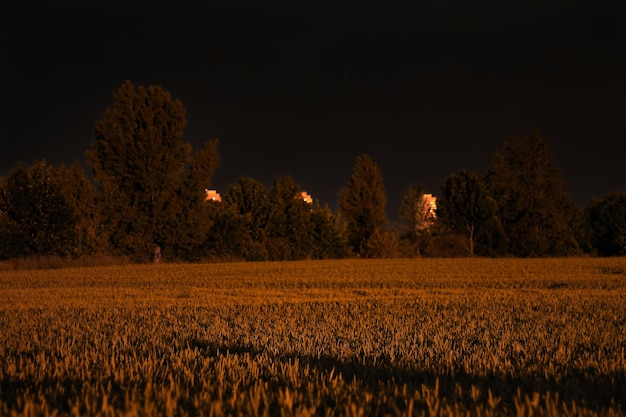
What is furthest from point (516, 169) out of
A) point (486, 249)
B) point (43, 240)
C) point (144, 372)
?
point (144, 372)

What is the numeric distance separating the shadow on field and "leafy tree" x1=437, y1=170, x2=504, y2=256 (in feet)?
159

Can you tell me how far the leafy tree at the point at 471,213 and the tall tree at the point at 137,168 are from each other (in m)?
26.5

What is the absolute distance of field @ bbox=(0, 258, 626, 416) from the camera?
4.13 m

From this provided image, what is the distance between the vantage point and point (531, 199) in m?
51.8

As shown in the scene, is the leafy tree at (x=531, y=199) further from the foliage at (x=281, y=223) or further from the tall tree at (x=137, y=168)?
the tall tree at (x=137, y=168)

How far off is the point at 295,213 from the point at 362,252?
7.63m

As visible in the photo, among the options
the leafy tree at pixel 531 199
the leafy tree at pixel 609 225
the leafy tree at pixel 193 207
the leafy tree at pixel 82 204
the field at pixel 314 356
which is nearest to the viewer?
the field at pixel 314 356

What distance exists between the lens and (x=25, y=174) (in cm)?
3444

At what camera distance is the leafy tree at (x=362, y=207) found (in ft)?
186

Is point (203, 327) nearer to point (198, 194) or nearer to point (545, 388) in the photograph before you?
point (545, 388)

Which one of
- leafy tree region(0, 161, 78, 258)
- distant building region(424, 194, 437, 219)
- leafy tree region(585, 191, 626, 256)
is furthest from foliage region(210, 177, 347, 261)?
leafy tree region(585, 191, 626, 256)

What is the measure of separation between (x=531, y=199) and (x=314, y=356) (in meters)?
49.4

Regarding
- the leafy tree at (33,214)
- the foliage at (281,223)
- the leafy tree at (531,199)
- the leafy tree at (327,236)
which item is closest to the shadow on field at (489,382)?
the leafy tree at (33,214)

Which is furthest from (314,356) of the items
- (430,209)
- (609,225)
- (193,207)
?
(609,225)
